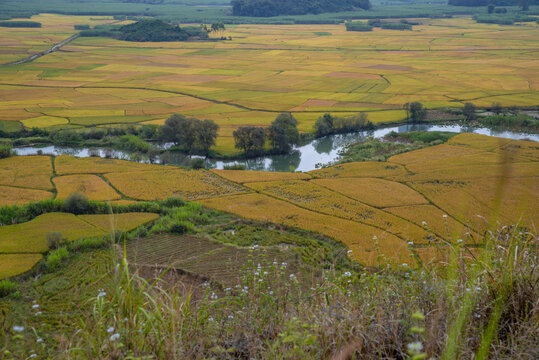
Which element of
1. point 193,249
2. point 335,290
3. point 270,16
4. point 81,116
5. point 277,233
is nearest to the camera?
point 335,290

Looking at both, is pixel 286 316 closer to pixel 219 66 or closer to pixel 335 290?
pixel 335 290

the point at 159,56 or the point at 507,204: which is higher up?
the point at 159,56

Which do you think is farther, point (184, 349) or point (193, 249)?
point (193, 249)

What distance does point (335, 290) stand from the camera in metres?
6.26

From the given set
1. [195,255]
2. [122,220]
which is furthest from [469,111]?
[195,255]

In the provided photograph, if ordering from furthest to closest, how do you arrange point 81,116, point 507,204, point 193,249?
point 81,116, point 507,204, point 193,249

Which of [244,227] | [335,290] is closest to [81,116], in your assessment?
[244,227]

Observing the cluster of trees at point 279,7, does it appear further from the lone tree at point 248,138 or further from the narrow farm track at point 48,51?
the lone tree at point 248,138

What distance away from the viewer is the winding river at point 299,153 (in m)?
37.0

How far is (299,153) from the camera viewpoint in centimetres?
4041

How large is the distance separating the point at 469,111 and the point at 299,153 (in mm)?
21178

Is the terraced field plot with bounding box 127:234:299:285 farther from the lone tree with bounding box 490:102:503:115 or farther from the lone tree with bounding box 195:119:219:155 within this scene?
the lone tree with bounding box 490:102:503:115

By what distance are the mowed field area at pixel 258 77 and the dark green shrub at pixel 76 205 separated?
16.6 m

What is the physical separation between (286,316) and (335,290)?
1.02 m
